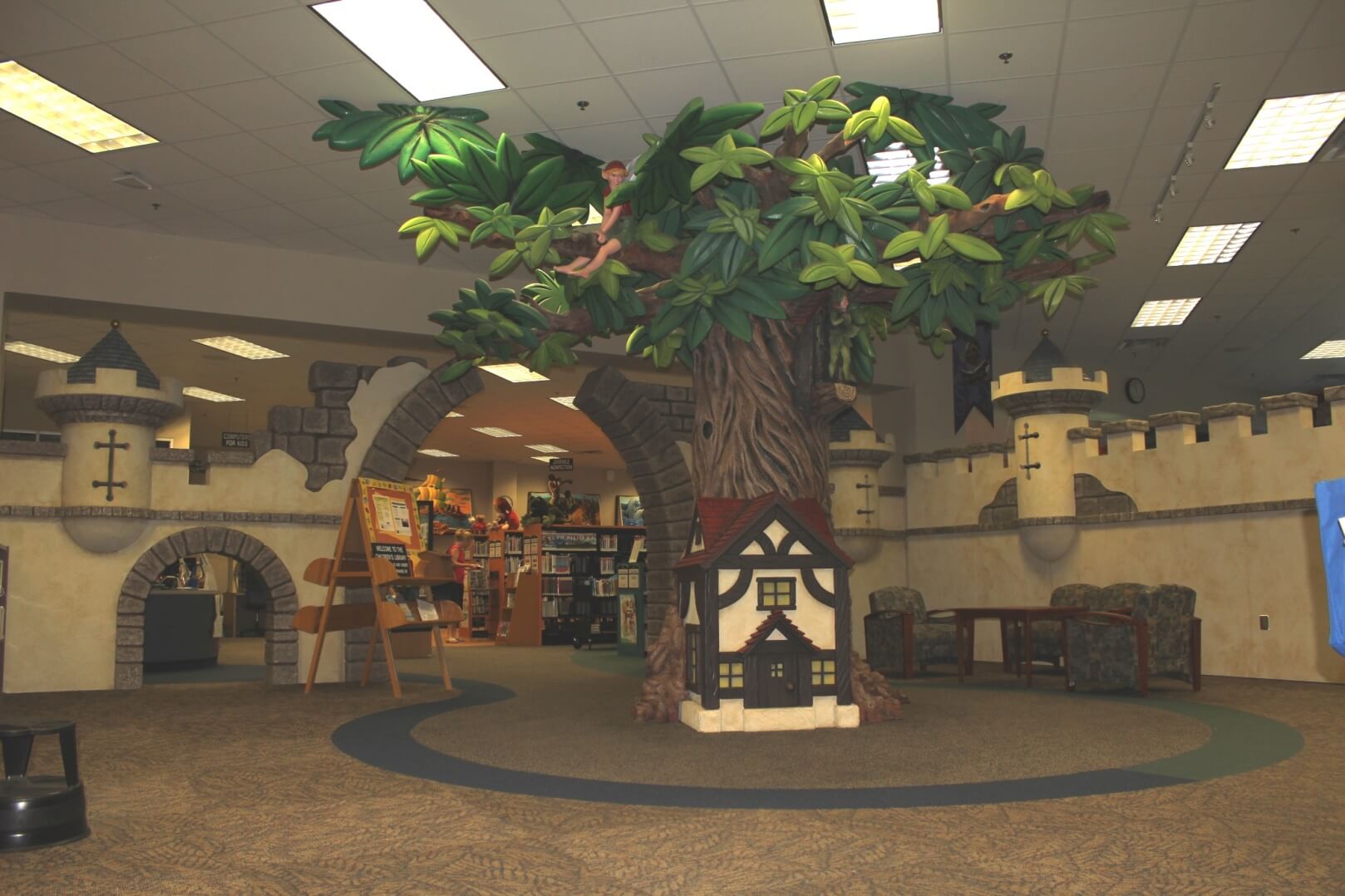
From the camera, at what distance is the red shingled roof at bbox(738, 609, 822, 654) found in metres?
6.03

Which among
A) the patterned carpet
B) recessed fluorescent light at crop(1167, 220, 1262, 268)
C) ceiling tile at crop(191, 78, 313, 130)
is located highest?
ceiling tile at crop(191, 78, 313, 130)

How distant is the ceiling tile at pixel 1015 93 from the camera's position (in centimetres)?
672

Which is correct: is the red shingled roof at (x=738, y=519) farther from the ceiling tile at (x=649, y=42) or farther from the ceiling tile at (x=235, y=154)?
the ceiling tile at (x=235, y=154)

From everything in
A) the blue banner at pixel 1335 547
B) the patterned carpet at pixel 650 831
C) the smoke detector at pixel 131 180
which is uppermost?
the smoke detector at pixel 131 180

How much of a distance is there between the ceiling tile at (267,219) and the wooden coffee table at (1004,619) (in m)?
6.45

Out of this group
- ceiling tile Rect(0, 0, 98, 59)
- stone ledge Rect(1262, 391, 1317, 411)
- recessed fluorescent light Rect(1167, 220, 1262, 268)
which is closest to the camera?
ceiling tile Rect(0, 0, 98, 59)

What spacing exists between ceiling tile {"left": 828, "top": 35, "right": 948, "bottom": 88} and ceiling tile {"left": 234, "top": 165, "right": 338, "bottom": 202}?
11.9ft

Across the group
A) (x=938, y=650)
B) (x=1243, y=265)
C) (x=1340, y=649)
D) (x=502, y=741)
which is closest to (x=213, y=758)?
(x=502, y=741)

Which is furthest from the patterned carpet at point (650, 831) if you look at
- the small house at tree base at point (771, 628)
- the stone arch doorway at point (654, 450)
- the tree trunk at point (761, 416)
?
the stone arch doorway at point (654, 450)

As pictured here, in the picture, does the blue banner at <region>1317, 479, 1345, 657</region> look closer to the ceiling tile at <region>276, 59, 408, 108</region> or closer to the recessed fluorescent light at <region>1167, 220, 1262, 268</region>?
the ceiling tile at <region>276, 59, 408, 108</region>

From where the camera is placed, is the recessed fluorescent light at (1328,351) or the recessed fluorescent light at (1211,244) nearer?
the recessed fluorescent light at (1211,244)

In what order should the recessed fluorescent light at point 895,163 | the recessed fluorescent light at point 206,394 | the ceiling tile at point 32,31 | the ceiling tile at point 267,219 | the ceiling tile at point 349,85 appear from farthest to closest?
1. the recessed fluorescent light at point 206,394
2. the ceiling tile at point 267,219
3. the recessed fluorescent light at point 895,163
4. the ceiling tile at point 349,85
5. the ceiling tile at point 32,31

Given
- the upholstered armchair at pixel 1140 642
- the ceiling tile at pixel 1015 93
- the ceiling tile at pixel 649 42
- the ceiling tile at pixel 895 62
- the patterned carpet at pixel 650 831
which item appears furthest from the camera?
the upholstered armchair at pixel 1140 642

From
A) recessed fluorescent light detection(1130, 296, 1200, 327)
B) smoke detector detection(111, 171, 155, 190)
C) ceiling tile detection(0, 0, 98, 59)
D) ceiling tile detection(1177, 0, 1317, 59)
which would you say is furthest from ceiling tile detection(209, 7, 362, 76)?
recessed fluorescent light detection(1130, 296, 1200, 327)
